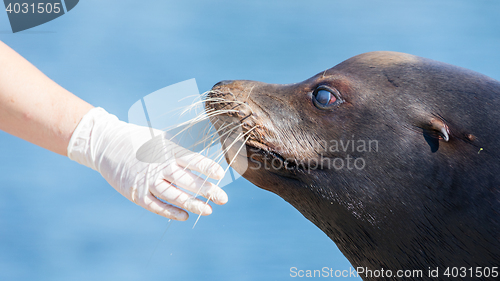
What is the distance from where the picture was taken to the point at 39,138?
8.65 feet

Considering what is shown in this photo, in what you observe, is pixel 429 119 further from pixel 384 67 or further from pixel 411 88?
pixel 384 67

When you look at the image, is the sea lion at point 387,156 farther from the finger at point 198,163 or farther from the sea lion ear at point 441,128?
the finger at point 198,163

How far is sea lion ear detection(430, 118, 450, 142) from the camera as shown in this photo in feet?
5.84

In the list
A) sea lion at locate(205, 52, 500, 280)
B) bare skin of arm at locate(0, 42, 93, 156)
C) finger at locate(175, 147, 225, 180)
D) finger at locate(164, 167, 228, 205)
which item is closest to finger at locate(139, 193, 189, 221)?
finger at locate(164, 167, 228, 205)

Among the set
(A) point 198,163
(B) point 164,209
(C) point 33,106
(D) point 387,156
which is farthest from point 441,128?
(C) point 33,106

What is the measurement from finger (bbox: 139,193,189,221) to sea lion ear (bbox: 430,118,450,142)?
52.7 inches

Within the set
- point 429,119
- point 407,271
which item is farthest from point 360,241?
point 429,119

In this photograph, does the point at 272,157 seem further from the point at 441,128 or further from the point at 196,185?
the point at 441,128

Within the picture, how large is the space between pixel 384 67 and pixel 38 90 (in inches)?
78.1

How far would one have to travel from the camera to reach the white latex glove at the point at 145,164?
7.67ft

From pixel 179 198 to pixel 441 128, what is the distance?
136cm

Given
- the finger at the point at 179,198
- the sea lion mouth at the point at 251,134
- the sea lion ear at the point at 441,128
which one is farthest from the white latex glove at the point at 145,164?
the sea lion ear at the point at 441,128

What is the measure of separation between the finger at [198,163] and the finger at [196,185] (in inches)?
1.7

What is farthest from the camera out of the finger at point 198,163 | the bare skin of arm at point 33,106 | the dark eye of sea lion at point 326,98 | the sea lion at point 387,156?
the bare skin of arm at point 33,106
